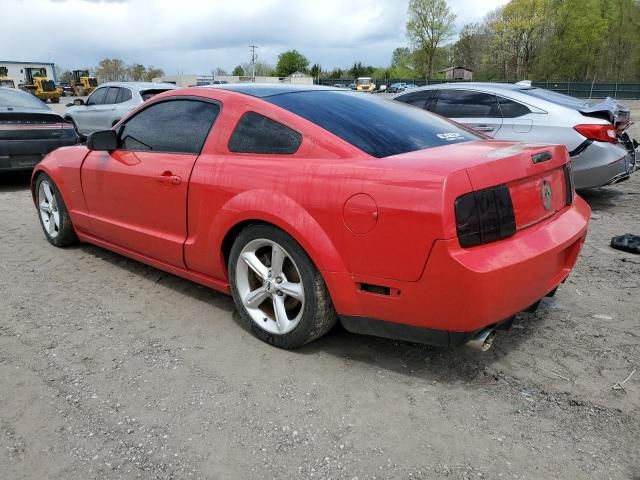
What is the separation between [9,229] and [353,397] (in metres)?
4.89

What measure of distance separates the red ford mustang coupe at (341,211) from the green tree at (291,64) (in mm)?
116391

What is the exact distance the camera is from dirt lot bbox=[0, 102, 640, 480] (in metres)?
2.14

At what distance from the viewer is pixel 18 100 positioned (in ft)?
28.2

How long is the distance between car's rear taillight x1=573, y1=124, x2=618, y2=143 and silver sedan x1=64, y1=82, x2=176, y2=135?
26.2ft

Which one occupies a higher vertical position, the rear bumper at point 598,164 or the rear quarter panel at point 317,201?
the rear quarter panel at point 317,201

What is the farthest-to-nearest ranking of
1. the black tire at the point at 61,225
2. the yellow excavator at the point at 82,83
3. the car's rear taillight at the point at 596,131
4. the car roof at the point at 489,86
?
1. the yellow excavator at the point at 82,83
2. the car roof at the point at 489,86
3. the car's rear taillight at the point at 596,131
4. the black tire at the point at 61,225

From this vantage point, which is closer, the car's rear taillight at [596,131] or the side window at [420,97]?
the car's rear taillight at [596,131]

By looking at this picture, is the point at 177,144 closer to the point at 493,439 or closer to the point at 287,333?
the point at 287,333

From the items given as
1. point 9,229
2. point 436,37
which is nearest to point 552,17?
point 436,37

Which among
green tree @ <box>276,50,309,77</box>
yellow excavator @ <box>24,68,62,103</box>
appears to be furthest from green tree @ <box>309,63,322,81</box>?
yellow excavator @ <box>24,68,62,103</box>

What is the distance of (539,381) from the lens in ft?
8.80

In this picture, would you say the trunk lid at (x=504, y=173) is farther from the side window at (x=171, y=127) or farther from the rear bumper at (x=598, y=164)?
the rear bumper at (x=598, y=164)

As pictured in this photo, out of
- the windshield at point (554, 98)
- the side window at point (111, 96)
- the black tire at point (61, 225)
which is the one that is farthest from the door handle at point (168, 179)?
the side window at point (111, 96)

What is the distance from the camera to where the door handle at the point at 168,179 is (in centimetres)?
338
